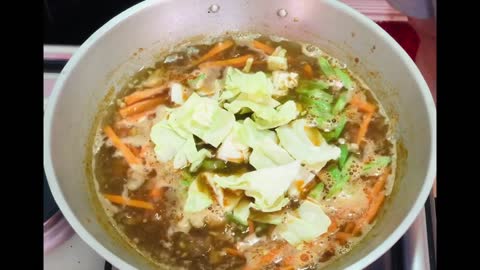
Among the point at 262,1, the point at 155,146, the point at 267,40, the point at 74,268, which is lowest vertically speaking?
the point at 74,268

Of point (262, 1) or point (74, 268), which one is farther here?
point (262, 1)

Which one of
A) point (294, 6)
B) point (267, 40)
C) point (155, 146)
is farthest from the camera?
point (267, 40)

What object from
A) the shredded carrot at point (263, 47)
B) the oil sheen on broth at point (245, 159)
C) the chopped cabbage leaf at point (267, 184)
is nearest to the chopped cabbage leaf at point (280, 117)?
the oil sheen on broth at point (245, 159)

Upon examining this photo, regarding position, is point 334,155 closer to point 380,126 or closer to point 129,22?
point 380,126

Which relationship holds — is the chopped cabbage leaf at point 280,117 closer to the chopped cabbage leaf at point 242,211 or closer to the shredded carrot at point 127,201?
the chopped cabbage leaf at point 242,211

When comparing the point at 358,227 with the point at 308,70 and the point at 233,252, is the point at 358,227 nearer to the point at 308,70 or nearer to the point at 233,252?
the point at 233,252

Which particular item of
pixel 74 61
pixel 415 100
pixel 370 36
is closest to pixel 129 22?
pixel 74 61

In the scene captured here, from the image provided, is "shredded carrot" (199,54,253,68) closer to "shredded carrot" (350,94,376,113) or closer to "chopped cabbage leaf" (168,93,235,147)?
"chopped cabbage leaf" (168,93,235,147)
